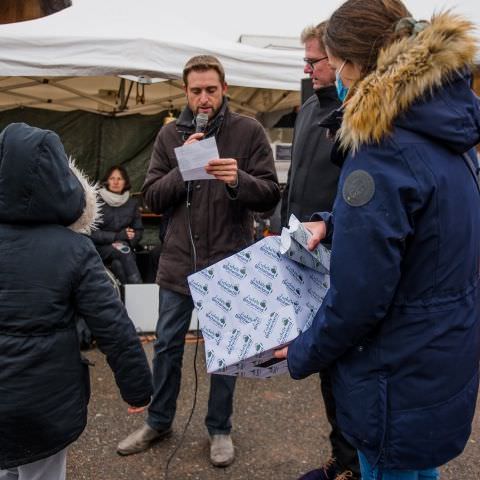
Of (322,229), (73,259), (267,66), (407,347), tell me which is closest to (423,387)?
(407,347)

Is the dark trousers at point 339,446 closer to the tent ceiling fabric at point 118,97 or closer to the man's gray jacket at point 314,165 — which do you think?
the man's gray jacket at point 314,165

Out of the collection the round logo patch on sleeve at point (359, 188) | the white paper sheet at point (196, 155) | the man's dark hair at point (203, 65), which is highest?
the man's dark hair at point (203, 65)

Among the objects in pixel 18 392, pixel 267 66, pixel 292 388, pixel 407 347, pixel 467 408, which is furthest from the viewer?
pixel 267 66

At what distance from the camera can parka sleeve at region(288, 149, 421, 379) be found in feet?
4.38

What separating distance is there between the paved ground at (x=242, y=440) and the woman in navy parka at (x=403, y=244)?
1414 millimetres

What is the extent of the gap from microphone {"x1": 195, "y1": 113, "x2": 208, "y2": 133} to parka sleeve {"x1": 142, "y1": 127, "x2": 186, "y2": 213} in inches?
8.9

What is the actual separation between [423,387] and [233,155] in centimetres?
166

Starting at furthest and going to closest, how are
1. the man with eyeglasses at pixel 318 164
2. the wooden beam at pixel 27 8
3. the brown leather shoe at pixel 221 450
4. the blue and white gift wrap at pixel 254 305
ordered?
1. the brown leather shoe at pixel 221 450
2. the man with eyeglasses at pixel 318 164
3. the wooden beam at pixel 27 8
4. the blue and white gift wrap at pixel 254 305

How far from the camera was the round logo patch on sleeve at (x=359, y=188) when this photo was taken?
1345 millimetres

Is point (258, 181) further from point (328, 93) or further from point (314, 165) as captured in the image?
point (328, 93)

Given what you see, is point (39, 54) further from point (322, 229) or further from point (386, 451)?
point (386, 451)

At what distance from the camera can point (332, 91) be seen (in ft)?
8.44

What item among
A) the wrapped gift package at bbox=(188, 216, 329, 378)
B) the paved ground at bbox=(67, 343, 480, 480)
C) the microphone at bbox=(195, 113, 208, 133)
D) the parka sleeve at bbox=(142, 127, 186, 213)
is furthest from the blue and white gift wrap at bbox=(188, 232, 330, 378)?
the paved ground at bbox=(67, 343, 480, 480)

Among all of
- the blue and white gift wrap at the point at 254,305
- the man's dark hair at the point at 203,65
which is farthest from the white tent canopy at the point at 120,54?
the blue and white gift wrap at the point at 254,305
